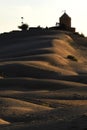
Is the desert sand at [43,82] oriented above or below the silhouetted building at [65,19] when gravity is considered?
above

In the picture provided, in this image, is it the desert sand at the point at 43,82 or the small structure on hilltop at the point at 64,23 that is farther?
the small structure on hilltop at the point at 64,23

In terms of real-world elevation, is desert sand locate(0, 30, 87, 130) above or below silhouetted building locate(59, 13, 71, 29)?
above

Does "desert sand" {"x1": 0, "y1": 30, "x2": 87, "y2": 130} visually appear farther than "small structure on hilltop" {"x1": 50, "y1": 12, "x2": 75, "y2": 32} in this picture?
No

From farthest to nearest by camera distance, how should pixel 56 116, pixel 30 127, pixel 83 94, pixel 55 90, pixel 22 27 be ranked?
pixel 22 27, pixel 55 90, pixel 83 94, pixel 56 116, pixel 30 127

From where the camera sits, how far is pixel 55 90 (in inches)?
1750

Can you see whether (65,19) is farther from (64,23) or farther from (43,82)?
(43,82)

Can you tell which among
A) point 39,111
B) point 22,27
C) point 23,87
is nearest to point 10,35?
point 22,27

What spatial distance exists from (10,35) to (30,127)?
7345 cm

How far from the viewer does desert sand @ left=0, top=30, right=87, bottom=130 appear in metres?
27.2

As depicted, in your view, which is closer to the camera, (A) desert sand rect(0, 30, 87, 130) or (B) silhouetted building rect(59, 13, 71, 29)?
(A) desert sand rect(0, 30, 87, 130)

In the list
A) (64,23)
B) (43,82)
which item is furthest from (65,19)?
(43,82)

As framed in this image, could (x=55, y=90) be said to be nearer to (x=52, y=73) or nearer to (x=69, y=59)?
(x=52, y=73)

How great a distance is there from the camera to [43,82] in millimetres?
47312

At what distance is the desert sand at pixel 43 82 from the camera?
2720 centimetres
